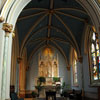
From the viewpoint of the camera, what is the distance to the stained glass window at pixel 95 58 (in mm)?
11102

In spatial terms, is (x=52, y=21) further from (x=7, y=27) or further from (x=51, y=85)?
(x=7, y=27)

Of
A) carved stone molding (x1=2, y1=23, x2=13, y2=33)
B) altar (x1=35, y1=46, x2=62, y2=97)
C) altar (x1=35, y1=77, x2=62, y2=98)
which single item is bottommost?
altar (x1=35, y1=77, x2=62, y2=98)

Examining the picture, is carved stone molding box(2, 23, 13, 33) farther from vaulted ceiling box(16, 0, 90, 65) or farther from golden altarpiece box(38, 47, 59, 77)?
golden altarpiece box(38, 47, 59, 77)

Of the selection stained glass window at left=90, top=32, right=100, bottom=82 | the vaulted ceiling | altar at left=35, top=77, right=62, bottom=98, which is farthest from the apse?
stained glass window at left=90, top=32, right=100, bottom=82

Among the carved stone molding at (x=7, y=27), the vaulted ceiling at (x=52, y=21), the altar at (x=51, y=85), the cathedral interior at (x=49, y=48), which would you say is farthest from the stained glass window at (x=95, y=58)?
the carved stone molding at (x=7, y=27)

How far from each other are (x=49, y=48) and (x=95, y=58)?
8590 millimetres

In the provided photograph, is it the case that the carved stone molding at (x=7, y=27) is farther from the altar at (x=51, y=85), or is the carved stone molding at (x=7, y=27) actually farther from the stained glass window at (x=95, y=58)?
the altar at (x=51, y=85)

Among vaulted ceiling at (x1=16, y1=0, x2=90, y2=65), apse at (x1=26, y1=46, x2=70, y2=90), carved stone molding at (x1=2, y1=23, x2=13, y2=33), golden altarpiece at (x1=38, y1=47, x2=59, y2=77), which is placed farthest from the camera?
golden altarpiece at (x1=38, y1=47, x2=59, y2=77)

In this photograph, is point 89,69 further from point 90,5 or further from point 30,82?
point 30,82

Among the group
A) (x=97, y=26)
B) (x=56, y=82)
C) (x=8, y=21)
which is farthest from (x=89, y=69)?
(x=8, y=21)

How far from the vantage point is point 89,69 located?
40.2ft

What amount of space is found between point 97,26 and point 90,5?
992mm

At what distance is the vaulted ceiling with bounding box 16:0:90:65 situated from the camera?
37.2ft

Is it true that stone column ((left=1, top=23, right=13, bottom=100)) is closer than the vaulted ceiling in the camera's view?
Yes
